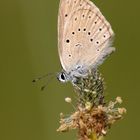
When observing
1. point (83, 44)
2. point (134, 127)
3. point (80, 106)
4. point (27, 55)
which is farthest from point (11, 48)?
point (80, 106)

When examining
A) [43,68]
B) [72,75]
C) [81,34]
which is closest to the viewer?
[72,75]

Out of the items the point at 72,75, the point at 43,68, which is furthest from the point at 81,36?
the point at 43,68

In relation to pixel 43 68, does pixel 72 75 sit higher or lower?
lower

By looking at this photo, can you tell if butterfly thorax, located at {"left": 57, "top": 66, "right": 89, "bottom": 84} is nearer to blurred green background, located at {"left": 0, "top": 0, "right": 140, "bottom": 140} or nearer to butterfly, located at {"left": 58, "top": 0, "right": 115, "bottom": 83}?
butterfly, located at {"left": 58, "top": 0, "right": 115, "bottom": 83}

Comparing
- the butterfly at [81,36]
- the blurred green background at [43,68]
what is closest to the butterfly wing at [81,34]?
the butterfly at [81,36]

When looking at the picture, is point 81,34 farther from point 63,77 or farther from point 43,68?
point 43,68

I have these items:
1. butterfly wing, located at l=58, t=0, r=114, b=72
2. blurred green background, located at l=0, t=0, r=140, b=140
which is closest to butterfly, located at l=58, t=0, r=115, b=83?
butterfly wing, located at l=58, t=0, r=114, b=72

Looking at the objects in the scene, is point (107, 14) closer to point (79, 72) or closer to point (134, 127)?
point (134, 127)
